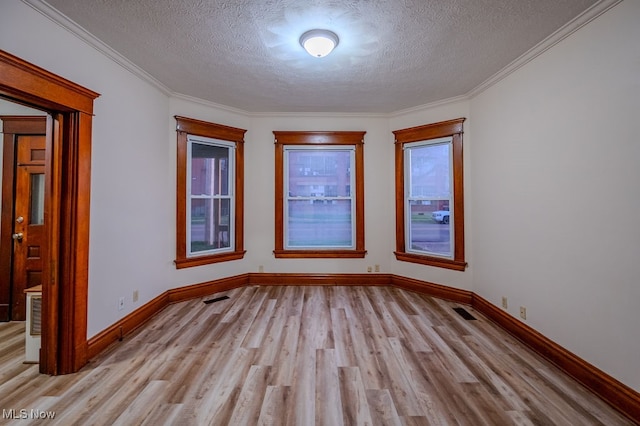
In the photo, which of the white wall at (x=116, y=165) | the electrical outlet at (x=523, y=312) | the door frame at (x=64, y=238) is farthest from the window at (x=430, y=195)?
the door frame at (x=64, y=238)

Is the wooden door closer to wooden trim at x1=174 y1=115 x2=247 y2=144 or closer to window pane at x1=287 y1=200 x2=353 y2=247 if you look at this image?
wooden trim at x1=174 y1=115 x2=247 y2=144

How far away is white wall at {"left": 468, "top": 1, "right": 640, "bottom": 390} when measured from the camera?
1.75 meters

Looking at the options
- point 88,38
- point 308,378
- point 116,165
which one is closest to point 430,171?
point 308,378

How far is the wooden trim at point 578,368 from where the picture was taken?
169cm

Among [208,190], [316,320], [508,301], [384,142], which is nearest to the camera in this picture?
[508,301]

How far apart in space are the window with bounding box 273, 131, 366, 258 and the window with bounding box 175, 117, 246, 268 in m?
0.62

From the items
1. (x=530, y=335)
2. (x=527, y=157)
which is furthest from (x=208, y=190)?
(x=530, y=335)

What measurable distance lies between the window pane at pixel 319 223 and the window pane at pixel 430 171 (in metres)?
1.07

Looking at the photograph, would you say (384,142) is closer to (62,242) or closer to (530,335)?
(530,335)

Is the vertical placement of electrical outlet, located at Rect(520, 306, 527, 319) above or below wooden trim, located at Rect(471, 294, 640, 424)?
above

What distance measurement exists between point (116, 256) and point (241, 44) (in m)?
2.26

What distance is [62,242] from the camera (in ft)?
7.06

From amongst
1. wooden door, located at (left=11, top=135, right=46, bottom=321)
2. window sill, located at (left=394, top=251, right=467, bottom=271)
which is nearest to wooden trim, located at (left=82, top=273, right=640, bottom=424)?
window sill, located at (left=394, top=251, right=467, bottom=271)

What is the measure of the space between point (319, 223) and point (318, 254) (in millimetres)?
492
